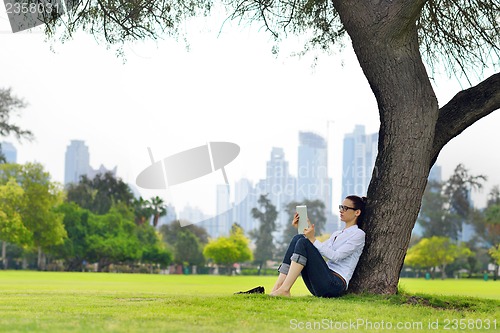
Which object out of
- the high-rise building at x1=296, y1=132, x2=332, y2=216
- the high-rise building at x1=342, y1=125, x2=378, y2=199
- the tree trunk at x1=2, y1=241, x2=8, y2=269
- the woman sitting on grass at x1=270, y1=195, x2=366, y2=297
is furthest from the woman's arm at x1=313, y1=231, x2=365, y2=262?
the high-rise building at x1=296, y1=132, x2=332, y2=216

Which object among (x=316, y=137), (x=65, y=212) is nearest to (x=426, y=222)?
(x=316, y=137)

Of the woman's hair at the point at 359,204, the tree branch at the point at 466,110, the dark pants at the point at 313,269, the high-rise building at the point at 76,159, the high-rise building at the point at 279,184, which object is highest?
the high-rise building at the point at 76,159

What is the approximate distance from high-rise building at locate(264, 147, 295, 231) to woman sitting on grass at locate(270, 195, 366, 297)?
61.3m

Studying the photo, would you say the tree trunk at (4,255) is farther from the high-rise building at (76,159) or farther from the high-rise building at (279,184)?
the high-rise building at (76,159)

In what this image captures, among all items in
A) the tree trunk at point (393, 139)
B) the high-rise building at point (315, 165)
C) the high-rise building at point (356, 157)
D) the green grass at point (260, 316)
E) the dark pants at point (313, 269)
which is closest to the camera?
the green grass at point (260, 316)

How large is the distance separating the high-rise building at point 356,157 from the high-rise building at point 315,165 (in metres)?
2.57

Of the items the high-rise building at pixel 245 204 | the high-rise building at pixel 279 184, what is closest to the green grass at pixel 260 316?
the high-rise building at pixel 245 204

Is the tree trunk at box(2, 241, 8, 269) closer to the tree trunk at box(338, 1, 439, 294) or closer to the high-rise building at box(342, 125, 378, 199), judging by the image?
the high-rise building at box(342, 125, 378, 199)

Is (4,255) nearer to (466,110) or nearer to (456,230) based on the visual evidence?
(456,230)

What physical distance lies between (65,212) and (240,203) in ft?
71.5

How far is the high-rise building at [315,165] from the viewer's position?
6819 cm

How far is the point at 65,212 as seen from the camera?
54.5 m

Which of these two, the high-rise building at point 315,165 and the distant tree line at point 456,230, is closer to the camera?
the distant tree line at point 456,230

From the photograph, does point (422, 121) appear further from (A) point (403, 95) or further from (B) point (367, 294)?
(B) point (367, 294)
